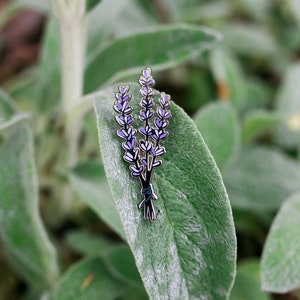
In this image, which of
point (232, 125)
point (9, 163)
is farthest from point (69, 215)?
point (232, 125)

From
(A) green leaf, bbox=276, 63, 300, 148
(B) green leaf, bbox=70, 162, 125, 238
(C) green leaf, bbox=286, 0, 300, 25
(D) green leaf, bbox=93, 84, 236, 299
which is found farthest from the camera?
(C) green leaf, bbox=286, 0, 300, 25

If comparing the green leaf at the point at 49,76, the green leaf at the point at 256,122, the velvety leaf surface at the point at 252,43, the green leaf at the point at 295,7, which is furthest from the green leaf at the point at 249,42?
the green leaf at the point at 49,76

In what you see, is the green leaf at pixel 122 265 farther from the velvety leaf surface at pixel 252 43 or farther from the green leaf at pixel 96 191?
the velvety leaf surface at pixel 252 43

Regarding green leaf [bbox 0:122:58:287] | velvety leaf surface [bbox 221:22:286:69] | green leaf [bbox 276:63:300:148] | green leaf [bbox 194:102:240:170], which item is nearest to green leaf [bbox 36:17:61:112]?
green leaf [bbox 0:122:58:287]

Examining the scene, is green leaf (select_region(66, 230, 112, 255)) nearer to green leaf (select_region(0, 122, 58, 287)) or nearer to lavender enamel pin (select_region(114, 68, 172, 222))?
green leaf (select_region(0, 122, 58, 287))

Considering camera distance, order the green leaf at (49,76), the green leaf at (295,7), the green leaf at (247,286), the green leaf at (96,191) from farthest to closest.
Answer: the green leaf at (295,7)
the green leaf at (49,76)
the green leaf at (247,286)
the green leaf at (96,191)

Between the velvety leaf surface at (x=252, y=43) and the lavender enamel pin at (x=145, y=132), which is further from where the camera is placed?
the velvety leaf surface at (x=252, y=43)
